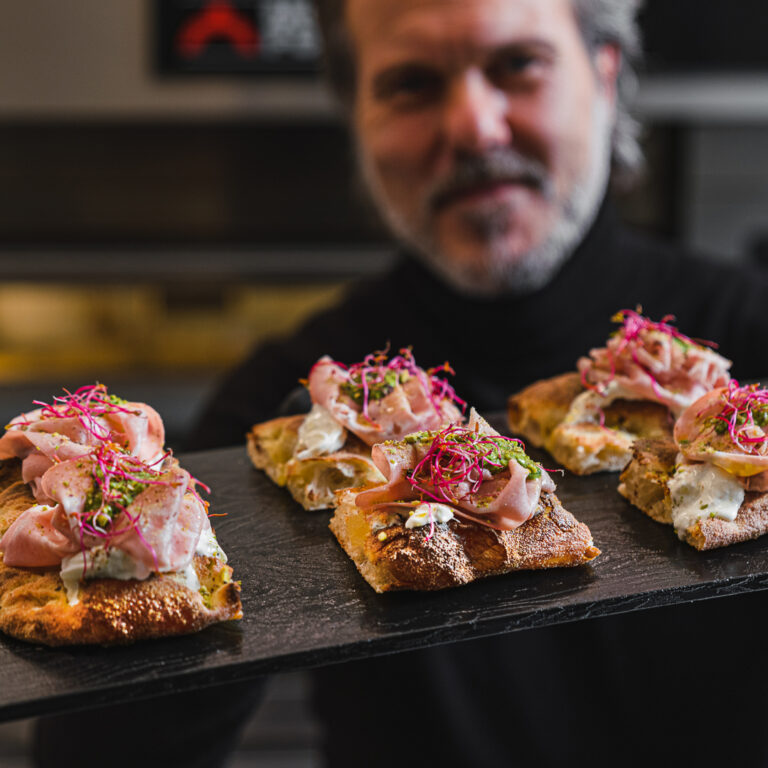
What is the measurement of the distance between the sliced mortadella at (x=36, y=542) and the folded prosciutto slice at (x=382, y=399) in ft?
1.90

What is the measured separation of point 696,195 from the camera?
16.5 feet

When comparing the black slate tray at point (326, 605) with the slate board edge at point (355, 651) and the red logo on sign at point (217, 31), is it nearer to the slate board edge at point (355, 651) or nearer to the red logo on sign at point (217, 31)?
the slate board edge at point (355, 651)

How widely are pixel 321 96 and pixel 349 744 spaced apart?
3.11m

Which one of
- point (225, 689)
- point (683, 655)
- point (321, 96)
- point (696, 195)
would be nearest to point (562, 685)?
point (683, 655)

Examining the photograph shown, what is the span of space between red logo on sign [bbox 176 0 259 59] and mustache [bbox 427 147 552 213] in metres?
2.12

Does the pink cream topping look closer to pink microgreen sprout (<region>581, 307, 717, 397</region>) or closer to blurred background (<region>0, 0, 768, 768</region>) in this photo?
pink microgreen sprout (<region>581, 307, 717, 397</region>)

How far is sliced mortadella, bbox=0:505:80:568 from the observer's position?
1.29 m

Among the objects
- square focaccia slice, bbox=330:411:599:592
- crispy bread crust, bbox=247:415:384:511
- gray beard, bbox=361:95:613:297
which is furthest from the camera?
gray beard, bbox=361:95:613:297

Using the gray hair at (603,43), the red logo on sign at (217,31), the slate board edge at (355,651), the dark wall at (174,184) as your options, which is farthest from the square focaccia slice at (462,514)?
the dark wall at (174,184)

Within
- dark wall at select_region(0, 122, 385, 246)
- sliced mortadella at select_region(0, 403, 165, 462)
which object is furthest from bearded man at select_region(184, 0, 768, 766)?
dark wall at select_region(0, 122, 385, 246)

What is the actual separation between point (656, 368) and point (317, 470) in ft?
2.36

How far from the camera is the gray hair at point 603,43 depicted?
2.93 meters

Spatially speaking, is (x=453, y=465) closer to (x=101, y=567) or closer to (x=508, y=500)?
(x=508, y=500)

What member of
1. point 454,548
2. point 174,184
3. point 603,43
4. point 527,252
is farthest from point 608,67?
point 174,184
